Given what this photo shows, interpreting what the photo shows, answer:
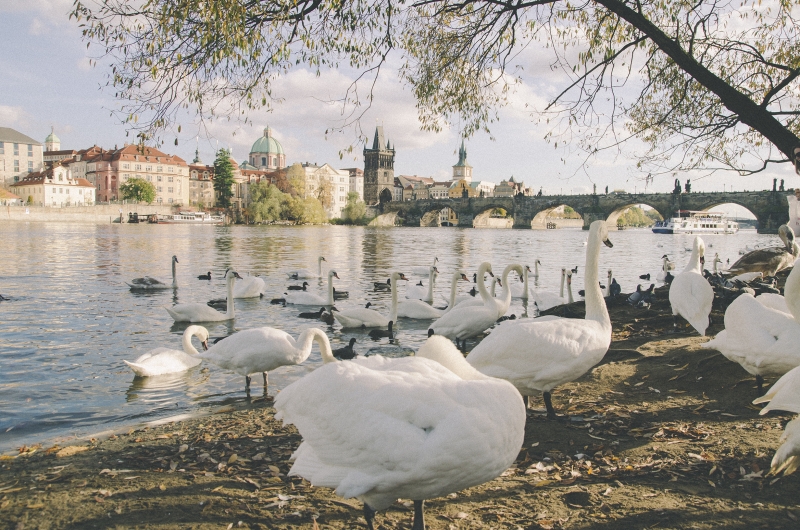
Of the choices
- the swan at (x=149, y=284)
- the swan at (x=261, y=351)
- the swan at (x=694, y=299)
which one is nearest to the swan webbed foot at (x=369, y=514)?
the swan at (x=261, y=351)

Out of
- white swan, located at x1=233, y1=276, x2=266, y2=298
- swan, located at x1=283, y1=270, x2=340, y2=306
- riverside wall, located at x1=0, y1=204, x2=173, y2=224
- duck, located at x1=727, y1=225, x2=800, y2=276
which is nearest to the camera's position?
swan, located at x1=283, y1=270, x2=340, y2=306

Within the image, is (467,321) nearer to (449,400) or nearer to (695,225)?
(449,400)

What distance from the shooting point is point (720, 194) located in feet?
312

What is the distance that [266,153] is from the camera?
193875 mm

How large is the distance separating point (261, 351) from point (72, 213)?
4301 inches

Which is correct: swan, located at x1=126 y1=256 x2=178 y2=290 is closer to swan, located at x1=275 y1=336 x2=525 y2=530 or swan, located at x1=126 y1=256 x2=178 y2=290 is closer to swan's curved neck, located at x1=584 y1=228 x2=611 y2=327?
swan's curved neck, located at x1=584 y1=228 x2=611 y2=327

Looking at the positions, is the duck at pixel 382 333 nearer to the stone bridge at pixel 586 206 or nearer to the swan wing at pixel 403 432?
the swan wing at pixel 403 432

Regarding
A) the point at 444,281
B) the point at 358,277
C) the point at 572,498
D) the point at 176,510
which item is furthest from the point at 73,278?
the point at 572,498

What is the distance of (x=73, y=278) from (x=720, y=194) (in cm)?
9974

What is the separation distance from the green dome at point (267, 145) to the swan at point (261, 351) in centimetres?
19528

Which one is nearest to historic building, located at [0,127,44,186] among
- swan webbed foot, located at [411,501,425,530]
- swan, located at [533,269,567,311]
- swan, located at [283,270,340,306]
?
swan, located at [283,270,340,306]

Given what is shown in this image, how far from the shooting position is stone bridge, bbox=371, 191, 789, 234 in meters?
86.9

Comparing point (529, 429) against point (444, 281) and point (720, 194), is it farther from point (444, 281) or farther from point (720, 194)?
point (720, 194)

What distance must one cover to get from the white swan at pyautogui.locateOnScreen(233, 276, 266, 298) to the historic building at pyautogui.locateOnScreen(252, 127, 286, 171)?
181 meters
